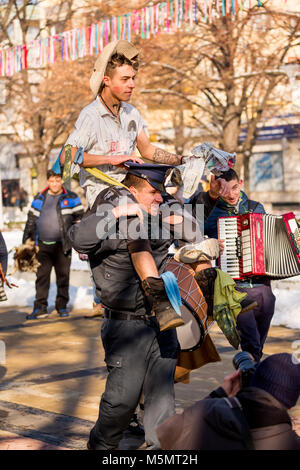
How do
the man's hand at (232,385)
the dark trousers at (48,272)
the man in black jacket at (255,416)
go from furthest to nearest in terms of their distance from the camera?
the dark trousers at (48,272)
the man's hand at (232,385)
the man in black jacket at (255,416)

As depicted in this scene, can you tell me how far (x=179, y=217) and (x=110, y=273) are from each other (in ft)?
2.01

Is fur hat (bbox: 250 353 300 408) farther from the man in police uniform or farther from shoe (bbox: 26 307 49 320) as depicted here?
shoe (bbox: 26 307 49 320)

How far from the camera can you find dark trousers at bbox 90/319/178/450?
4578mm

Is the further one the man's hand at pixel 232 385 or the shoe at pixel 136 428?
the shoe at pixel 136 428

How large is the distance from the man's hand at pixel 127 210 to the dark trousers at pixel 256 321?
7.51ft

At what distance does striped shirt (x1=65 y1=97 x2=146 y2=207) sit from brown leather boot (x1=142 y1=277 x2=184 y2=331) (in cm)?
115

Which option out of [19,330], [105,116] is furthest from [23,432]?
[19,330]

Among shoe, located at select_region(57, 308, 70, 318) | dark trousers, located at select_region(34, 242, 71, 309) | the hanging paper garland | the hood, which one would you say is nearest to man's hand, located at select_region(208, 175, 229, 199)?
the hood

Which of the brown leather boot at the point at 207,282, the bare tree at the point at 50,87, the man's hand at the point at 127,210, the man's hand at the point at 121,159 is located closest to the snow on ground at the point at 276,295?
the brown leather boot at the point at 207,282

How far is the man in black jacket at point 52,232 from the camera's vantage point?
447 inches

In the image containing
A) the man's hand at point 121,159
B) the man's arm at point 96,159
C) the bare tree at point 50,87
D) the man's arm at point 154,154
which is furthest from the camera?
the bare tree at point 50,87

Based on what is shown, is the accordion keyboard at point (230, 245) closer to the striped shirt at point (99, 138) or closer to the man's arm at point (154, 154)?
the man's arm at point (154, 154)

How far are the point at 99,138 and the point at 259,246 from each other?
191cm
